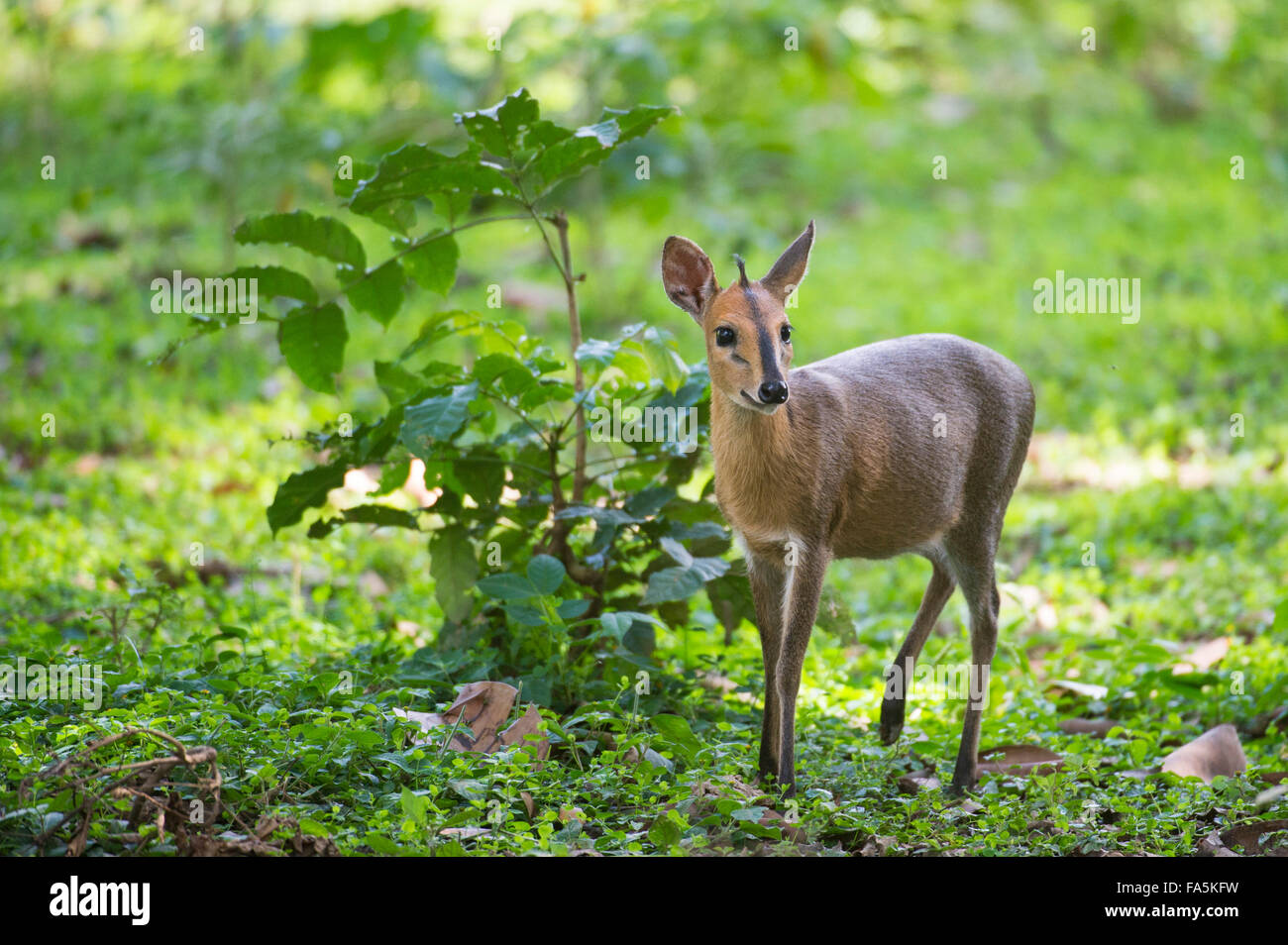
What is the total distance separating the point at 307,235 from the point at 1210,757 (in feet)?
13.1

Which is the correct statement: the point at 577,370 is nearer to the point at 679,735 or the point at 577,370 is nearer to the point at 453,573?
the point at 453,573

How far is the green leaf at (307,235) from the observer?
5.34m

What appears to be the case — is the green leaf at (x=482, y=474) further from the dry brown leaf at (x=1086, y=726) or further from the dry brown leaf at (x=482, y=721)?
the dry brown leaf at (x=1086, y=726)

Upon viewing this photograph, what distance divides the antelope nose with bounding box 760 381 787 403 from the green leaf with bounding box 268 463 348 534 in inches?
76.4

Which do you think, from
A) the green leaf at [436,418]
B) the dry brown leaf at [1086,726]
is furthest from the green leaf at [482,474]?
the dry brown leaf at [1086,726]

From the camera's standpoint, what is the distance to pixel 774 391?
14.0 feet

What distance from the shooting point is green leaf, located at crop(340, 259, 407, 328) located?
5.58 meters

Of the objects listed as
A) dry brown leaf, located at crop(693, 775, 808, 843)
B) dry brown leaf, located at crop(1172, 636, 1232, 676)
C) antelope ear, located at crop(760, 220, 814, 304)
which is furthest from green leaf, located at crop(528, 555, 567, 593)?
dry brown leaf, located at crop(1172, 636, 1232, 676)

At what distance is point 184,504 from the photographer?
25.8 feet

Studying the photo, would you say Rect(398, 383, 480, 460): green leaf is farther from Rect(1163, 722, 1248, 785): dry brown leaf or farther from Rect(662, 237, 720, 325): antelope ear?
Rect(1163, 722, 1248, 785): dry brown leaf

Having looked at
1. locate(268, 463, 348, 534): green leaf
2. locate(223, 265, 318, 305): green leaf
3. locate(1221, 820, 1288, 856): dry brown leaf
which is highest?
locate(223, 265, 318, 305): green leaf

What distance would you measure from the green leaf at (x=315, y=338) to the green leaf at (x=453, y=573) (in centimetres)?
76

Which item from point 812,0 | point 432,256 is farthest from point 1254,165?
point 432,256
